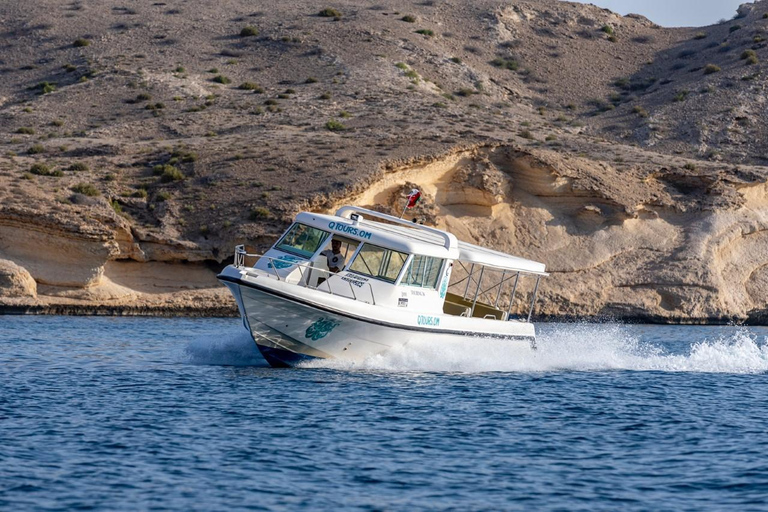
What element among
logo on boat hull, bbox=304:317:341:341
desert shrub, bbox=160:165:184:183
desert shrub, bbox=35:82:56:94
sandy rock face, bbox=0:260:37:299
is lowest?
sandy rock face, bbox=0:260:37:299

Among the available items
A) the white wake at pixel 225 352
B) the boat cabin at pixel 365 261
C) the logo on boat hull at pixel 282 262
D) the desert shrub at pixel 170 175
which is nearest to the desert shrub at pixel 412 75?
the desert shrub at pixel 170 175

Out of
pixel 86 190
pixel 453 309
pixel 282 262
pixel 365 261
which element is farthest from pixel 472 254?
pixel 86 190

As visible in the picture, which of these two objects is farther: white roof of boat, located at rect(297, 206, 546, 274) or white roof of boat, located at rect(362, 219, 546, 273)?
white roof of boat, located at rect(362, 219, 546, 273)

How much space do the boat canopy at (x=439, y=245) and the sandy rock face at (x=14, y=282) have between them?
18997 millimetres

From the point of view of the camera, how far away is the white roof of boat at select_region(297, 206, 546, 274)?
23.1m

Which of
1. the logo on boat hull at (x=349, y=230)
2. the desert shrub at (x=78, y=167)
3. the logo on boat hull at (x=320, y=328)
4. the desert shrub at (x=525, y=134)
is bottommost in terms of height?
the logo on boat hull at (x=320, y=328)

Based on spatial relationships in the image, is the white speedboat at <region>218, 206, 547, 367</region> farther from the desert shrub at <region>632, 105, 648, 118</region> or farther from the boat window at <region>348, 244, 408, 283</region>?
the desert shrub at <region>632, 105, 648, 118</region>

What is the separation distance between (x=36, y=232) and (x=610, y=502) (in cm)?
3319

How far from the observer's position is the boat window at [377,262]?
898 inches

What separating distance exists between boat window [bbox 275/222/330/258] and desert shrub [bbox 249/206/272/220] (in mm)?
21904

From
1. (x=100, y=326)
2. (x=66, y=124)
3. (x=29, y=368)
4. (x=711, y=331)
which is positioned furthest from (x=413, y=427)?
(x=66, y=124)

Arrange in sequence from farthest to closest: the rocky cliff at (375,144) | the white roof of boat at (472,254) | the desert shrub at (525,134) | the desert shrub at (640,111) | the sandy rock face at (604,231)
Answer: the desert shrub at (640,111) < the desert shrub at (525,134) < the sandy rock face at (604,231) < the rocky cliff at (375,144) < the white roof of boat at (472,254)

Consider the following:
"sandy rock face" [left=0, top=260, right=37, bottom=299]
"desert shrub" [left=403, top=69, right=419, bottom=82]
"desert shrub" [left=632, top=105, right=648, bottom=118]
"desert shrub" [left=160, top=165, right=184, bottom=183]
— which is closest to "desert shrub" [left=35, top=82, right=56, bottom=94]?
"desert shrub" [left=160, top=165, right=184, bottom=183]

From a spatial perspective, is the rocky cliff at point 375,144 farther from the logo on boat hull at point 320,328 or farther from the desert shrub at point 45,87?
the logo on boat hull at point 320,328
